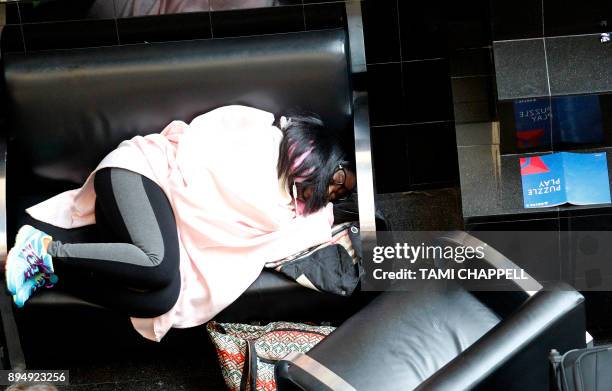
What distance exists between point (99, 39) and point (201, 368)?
1207 mm

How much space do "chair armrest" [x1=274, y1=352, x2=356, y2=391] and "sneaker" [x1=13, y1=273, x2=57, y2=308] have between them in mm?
916

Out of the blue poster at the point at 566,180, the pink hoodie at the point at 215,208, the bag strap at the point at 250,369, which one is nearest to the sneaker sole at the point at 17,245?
the pink hoodie at the point at 215,208

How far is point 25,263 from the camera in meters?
2.74

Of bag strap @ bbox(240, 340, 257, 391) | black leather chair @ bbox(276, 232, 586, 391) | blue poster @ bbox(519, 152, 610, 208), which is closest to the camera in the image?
black leather chair @ bbox(276, 232, 586, 391)

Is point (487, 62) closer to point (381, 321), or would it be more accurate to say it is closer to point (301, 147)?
point (301, 147)

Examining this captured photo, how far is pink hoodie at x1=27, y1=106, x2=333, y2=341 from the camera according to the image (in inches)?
112

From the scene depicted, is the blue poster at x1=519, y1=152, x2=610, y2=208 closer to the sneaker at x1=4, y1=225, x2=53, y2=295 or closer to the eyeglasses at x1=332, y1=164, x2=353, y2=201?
the eyeglasses at x1=332, y1=164, x2=353, y2=201

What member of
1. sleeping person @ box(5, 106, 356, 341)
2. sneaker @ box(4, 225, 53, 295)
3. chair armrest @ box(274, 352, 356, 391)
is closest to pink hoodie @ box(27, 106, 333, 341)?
sleeping person @ box(5, 106, 356, 341)

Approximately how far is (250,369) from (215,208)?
1.74 feet

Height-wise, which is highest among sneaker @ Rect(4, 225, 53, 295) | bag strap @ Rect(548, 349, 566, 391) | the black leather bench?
the black leather bench

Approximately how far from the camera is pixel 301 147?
9.76ft

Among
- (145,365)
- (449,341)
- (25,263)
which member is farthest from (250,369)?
(25,263)

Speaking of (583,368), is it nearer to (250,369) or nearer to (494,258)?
(494,258)

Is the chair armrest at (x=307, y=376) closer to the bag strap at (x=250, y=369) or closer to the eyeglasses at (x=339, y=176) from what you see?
the bag strap at (x=250, y=369)
